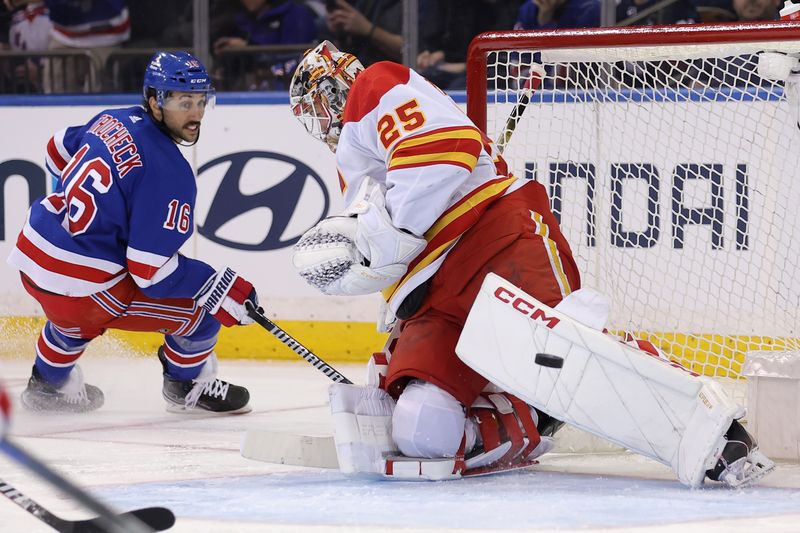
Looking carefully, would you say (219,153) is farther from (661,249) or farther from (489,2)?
(661,249)

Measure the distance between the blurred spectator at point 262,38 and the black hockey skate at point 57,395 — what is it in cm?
178

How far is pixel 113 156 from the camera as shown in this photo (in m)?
2.83

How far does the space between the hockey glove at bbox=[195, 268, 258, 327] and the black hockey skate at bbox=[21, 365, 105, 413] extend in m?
0.45

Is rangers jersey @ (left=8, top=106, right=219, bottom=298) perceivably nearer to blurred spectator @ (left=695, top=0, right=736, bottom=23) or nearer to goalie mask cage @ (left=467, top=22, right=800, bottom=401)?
goalie mask cage @ (left=467, top=22, right=800, bottom=401)

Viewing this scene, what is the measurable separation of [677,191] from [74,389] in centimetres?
180

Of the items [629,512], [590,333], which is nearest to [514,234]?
[590,333]

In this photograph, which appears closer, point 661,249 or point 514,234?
point 514,234

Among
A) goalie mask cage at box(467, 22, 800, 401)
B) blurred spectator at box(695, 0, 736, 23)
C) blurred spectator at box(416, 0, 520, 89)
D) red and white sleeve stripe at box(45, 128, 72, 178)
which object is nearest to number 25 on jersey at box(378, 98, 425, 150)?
goalie mask cage at box(467, 22, 800, 401)

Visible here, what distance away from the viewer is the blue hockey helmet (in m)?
2.88

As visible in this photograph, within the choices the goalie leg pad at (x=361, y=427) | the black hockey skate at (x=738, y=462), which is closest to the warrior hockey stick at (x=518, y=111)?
the goalie leg pad at (x=361, y=427)

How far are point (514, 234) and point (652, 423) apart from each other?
445 millimetres

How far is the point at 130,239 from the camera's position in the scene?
2.79 m

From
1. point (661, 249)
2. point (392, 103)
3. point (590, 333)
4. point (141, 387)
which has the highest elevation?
point (392, 103)

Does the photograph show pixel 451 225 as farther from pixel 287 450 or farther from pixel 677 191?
pixel 677 191
